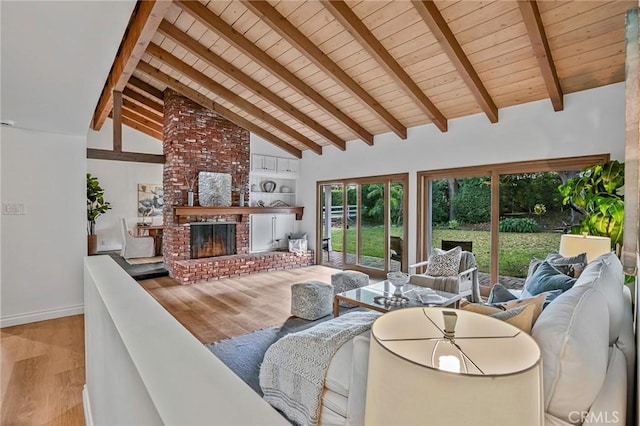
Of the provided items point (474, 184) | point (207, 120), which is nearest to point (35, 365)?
point (207, 120)

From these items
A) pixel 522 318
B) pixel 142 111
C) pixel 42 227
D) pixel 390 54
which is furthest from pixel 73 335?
pixel 142 111

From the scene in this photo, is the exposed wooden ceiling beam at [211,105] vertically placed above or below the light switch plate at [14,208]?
above

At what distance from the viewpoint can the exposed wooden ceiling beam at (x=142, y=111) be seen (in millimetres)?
7198

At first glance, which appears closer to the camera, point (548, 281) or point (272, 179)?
point (548, 281)

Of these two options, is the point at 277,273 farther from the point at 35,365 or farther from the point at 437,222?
the point at 35,365

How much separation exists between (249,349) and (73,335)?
5.98 feet

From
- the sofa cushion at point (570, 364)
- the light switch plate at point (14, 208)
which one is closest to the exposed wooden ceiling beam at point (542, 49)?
the sofa cushion at point (570, 364)

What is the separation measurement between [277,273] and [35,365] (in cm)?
402

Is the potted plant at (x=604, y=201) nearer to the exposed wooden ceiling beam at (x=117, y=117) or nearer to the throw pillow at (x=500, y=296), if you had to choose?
the throw pillow at (x=500, y=296)

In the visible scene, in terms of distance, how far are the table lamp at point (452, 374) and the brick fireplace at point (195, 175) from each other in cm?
534

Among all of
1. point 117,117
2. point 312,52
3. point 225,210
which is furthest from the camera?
point 225,210

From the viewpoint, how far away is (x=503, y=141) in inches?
172

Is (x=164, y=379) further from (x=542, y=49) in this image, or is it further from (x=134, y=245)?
(x=134, y=245)

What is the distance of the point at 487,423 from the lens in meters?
Result: 0.48
